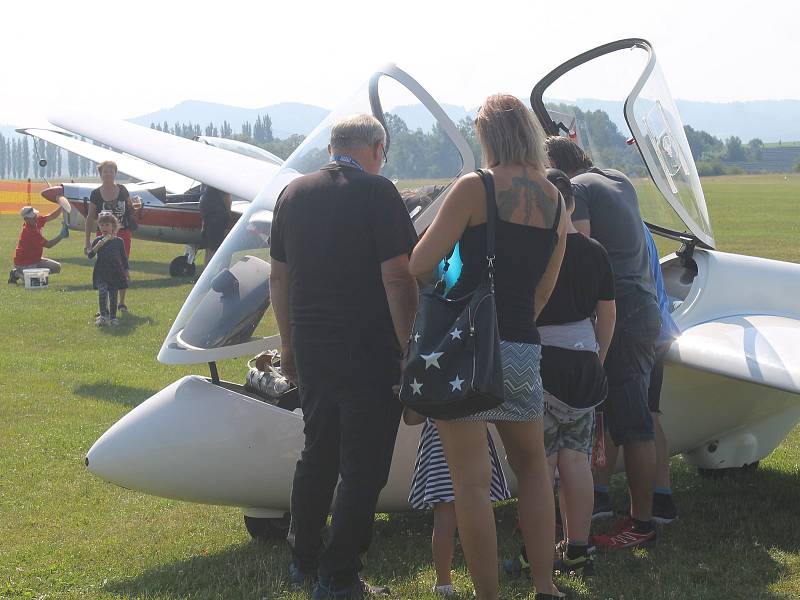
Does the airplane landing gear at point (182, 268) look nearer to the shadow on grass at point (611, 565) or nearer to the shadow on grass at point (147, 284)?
the shadow on grass at point (147, 284)

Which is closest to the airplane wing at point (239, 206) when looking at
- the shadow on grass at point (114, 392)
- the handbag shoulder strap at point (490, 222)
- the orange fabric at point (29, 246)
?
the orange fabric at point (29, 246)

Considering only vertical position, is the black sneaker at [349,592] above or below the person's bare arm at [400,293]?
below

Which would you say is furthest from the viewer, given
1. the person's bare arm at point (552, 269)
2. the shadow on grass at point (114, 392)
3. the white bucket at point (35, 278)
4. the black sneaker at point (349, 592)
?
the white bucket at point (35, 278)

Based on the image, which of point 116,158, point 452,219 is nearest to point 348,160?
point 452,219

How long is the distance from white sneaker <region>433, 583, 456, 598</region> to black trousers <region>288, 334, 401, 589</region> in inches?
13.4

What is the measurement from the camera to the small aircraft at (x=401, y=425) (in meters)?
4.42

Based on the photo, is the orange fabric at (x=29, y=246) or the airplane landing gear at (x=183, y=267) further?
the airplane landing gear at (x=183, y=267)

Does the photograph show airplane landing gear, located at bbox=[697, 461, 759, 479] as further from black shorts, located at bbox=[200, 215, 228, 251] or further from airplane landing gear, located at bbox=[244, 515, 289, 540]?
black shorts, located at bbox=[200, 215, 228, 251]

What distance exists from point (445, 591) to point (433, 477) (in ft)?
1.56

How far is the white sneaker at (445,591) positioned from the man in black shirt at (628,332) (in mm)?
944

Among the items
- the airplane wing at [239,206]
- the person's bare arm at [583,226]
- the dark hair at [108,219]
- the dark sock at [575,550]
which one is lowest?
the airplane wing at [239,206]

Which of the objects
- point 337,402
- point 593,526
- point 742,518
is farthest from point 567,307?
point 742,518

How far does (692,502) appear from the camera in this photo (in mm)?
5555

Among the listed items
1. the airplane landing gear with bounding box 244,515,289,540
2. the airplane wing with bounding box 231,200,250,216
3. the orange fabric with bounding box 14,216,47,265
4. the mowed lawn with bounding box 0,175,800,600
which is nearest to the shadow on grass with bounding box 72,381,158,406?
the mowed lawn with bounding box 0,175,800,600
